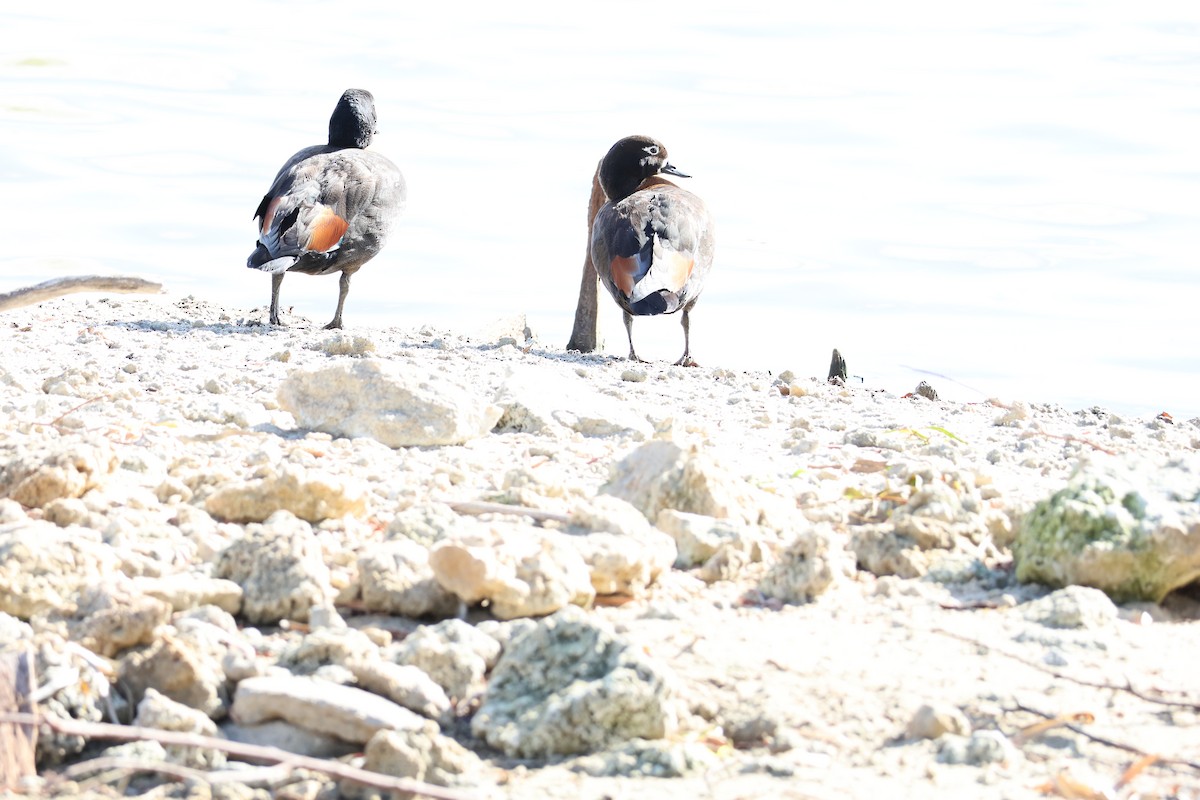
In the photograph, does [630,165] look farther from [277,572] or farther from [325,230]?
[277,572]

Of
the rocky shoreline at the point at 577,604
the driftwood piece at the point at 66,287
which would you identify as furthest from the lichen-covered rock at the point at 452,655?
the driftwood piece at the point at 66,287

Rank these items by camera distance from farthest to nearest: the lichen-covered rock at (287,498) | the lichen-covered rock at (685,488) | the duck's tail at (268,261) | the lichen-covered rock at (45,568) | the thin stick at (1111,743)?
1. the duck's tail at (268,261)
2. the lichen-covered rock at (685,488)
3. the lichen-covered rock at (287,498)
4. the lichen-covered rock at (45,568)
5. the thin stick at (1111,743)

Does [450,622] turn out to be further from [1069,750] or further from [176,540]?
[1069,750]

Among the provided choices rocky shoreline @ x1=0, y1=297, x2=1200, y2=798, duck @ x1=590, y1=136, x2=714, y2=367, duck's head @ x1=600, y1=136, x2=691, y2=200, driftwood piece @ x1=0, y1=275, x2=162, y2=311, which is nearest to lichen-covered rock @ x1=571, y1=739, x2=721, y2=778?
rocky shoreline @ x1=0, y1=297, x2=1200, y2=798

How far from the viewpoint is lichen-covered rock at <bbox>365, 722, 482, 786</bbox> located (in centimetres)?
263

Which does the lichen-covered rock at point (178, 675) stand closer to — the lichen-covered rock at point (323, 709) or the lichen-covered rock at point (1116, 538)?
the lichen-covered rock at point (323, 709)

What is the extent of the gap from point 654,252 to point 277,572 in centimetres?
603

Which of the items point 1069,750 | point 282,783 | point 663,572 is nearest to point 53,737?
point 282,783

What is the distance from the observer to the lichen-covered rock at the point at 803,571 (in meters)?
3.61

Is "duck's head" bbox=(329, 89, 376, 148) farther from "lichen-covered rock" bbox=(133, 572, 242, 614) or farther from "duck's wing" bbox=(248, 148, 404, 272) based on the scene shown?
"lichen-covered rock" bbox=(133, 572, 242, 614)

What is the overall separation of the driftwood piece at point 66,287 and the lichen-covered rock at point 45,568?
137 centimetres

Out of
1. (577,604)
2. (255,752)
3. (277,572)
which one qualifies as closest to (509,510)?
(577,604)

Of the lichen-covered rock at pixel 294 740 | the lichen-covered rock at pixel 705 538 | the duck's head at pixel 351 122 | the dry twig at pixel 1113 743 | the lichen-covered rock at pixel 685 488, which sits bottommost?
the lichen-covered rock at pixel 294 740

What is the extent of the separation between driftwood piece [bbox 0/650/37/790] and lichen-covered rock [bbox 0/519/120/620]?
17.9 inches
